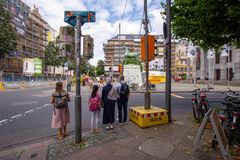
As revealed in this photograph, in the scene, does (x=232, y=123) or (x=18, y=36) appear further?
(x=18, y=36)

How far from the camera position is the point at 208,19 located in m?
6.91

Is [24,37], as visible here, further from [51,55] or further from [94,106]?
[94,106]

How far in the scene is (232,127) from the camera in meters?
4.53

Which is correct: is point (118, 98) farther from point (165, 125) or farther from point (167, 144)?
point (167, 144)

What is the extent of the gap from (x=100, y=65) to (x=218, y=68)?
67769mm

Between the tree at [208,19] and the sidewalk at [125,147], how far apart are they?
3.81 m

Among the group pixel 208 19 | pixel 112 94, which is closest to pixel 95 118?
pixel 112 94

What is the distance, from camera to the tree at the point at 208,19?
5983 mm

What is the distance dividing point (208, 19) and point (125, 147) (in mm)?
5235

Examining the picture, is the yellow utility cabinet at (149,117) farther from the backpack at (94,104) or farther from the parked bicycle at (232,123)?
the parked bicycle at (232,123)

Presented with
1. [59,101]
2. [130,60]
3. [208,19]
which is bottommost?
[59,101]

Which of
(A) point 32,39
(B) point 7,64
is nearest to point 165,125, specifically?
(B) point 7,64

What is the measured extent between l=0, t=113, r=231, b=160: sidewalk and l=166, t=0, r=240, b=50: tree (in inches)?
150

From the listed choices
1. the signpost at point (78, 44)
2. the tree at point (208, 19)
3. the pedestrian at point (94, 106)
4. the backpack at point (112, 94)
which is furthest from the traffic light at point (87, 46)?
the tree at point (208, 19)
